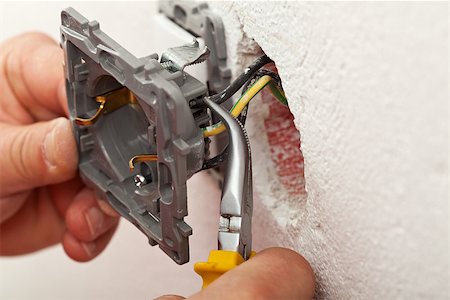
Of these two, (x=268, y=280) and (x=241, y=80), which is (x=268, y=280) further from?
(x=241, y=80)

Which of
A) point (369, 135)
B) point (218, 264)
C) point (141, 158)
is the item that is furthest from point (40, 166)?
point (369, 135)

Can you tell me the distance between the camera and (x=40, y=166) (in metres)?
0.77

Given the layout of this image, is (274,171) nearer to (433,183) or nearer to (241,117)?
(241,117)

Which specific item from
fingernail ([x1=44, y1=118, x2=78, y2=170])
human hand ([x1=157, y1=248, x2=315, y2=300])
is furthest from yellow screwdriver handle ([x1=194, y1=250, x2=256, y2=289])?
fingernail ([x1=44, y1=118, x2=78, y2=170])

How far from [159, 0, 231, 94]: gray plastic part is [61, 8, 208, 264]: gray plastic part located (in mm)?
86

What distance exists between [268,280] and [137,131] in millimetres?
252

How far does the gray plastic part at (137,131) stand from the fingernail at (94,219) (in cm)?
19

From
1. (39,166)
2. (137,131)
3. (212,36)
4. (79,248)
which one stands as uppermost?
(212,36)

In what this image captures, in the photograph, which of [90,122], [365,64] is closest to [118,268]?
[90,122]

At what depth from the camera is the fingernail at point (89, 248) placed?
0.91 m

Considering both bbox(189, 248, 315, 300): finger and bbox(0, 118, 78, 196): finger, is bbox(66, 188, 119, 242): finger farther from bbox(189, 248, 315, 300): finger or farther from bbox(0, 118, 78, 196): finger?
bbox(189, 248, 315, 300): finger

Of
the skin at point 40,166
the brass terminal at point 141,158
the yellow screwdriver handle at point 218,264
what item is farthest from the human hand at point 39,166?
the yellow screwdriver handle at point 218,264

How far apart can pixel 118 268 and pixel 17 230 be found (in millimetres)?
185

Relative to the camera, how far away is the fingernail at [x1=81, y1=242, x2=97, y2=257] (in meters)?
0.91
